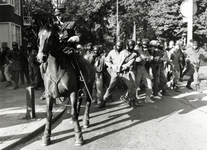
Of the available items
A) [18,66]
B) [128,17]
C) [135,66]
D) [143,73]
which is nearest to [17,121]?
[135,66]

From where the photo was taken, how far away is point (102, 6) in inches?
1156

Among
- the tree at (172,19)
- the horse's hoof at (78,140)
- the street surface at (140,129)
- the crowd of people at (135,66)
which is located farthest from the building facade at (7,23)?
the tree at (172,19)

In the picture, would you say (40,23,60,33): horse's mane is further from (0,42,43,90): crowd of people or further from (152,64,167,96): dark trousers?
(0,42,43,90): crowd of people

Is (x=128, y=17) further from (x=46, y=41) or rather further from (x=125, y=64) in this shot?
(x=46, y=41)

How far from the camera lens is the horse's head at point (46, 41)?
4.25m

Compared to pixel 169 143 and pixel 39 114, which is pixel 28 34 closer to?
pixel 39 114

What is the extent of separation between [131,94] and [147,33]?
2851 centimetres

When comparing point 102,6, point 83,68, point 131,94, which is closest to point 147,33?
point 102,6

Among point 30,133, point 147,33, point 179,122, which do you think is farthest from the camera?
point 147,33

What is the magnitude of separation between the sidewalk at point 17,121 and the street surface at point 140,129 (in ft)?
0.58

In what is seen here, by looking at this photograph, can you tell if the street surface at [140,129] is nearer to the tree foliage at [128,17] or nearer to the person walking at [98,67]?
the person walking at [98,67]

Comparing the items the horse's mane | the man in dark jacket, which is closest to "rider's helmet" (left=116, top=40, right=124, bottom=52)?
the horse's mane

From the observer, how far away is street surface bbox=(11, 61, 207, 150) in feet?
15.9

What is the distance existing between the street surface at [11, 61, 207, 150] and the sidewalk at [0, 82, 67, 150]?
6.9 inches
